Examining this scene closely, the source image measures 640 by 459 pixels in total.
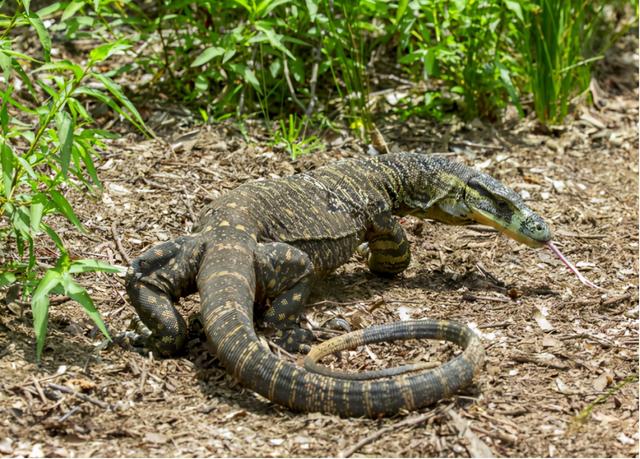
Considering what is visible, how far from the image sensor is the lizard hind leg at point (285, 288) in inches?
252

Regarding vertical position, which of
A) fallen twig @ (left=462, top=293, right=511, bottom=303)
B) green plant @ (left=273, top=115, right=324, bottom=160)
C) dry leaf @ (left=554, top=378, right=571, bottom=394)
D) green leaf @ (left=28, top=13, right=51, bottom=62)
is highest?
green leaf @ (left=28, top=13, right=51, bottom=62)

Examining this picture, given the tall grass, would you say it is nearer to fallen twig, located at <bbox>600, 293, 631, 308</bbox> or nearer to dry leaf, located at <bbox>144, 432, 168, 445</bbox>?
fallen twig, located at <bbox>600, 293, 631, 308</bbox>

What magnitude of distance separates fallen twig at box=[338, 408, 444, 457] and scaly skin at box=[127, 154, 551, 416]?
0.08 meters

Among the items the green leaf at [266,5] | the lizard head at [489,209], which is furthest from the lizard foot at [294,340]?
the green leaf at [266,5]

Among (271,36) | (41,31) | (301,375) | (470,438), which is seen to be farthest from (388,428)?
(271,36)

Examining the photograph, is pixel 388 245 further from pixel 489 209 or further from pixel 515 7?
pixel 515 7

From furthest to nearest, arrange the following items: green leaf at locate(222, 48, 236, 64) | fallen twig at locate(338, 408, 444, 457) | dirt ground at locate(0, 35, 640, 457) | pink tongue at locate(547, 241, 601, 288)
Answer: green leaf at locate(222, 48, 236, 64) < pink tongue at locate(547, 241, 601, 288) < dirt ground at locate(0, 35, 640, 457) < fallen twig at locate(338, 408, 444, 457)

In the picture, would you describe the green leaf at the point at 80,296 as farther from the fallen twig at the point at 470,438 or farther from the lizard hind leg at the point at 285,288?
the fallen twig at the point at 470,438

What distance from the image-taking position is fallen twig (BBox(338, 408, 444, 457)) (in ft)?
16.3

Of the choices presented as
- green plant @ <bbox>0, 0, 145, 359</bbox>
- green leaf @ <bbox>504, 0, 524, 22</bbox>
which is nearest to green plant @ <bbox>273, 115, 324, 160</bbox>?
green leaf @ <bbox>504, 0, 524, 22</bbox>

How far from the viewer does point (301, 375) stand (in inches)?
210

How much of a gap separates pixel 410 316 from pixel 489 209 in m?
1.27

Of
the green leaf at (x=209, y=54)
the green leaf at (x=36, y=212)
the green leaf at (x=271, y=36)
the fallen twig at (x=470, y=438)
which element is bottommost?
the fallen twig at (x=470, y=438)

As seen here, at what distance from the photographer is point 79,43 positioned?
10859 millimetres
